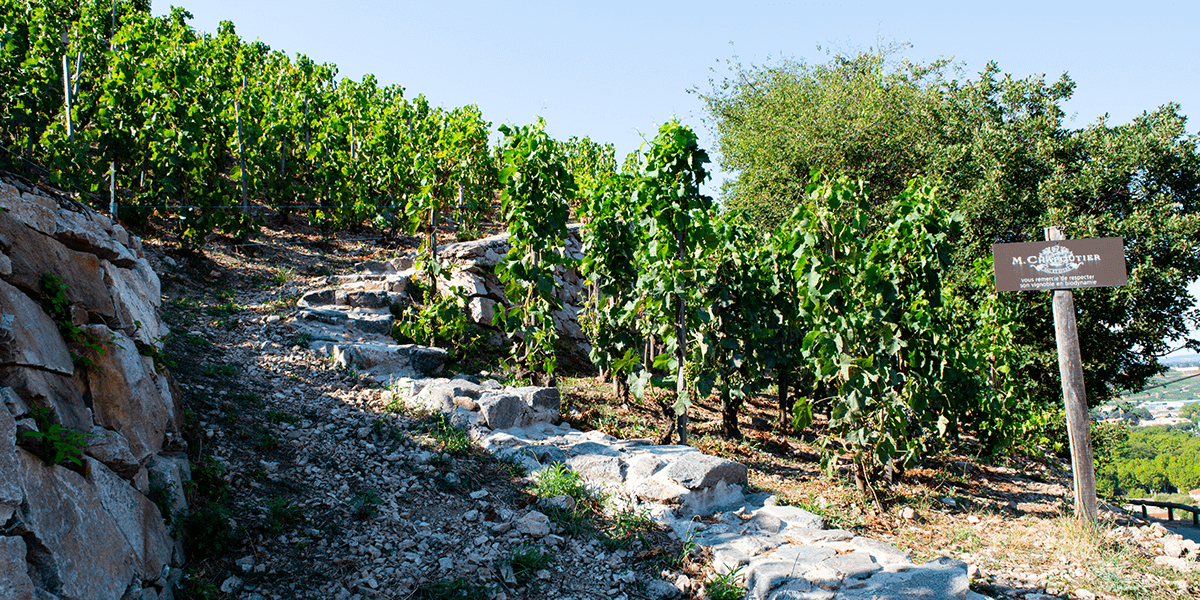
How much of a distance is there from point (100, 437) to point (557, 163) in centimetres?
472

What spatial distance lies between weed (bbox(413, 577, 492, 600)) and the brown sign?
5.11 m

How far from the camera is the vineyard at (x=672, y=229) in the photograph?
6195 millimetres

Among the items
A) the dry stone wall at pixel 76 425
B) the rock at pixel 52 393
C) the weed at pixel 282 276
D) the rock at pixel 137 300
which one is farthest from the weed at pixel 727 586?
the weed at pixel 282 276

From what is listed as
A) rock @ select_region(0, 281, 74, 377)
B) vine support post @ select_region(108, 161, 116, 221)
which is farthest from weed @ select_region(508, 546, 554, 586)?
vine support post @ select_region(108, 161, 116, 221)

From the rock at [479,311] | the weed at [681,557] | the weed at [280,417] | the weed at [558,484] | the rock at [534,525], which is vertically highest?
the rock at [479,311]

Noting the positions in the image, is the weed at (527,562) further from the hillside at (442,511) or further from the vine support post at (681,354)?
the vine support post at (681,354)

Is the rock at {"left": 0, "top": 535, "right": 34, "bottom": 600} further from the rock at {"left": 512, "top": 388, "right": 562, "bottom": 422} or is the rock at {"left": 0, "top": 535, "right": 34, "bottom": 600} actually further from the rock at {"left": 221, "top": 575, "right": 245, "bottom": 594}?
the rock at {"left": 512, "top": 388, "right": 562, "bottom": 422}

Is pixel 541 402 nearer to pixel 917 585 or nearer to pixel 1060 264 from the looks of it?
pixel 917 585

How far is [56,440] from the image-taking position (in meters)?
3.18

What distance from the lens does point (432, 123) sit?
50.4ft

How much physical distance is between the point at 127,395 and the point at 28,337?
0.70 meters

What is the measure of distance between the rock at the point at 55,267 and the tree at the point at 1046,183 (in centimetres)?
1071

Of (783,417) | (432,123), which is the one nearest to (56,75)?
(432,123)

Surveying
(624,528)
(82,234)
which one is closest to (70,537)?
(82,234)
